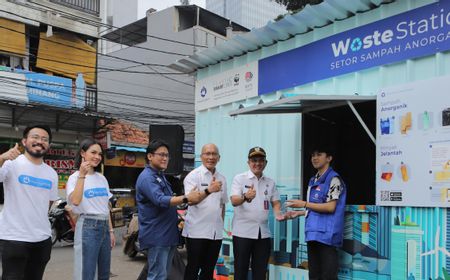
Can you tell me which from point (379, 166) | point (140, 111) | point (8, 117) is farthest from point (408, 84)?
point (140, 111)

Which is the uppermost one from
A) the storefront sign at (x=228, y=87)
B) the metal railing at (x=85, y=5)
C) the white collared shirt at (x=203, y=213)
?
the metal railing at (x=85, y=5)

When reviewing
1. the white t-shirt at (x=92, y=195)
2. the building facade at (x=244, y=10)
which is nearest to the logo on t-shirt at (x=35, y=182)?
the white t-shirt at (x=92, y=195)

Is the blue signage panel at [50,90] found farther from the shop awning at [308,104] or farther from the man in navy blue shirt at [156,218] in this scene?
the man in navy blue shirt at [156,218]

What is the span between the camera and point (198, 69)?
7.49 metres

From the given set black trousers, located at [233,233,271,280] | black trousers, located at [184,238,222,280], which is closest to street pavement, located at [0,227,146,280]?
black trousers, located at [184,238,222,280]

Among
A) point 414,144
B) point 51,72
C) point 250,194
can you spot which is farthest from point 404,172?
point 51,72

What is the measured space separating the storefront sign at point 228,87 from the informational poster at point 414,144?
217 cm

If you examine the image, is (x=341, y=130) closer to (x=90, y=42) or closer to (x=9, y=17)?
(x=9, y=17)

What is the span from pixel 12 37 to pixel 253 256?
14.5 m

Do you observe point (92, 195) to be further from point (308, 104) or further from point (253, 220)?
point (308, 104)

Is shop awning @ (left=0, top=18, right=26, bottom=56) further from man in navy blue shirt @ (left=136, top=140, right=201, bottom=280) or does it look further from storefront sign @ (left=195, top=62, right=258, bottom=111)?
man in navy blue shirt @ (left=136, top=140, right=201, bottom=280)

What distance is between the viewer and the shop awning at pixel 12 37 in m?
16.3

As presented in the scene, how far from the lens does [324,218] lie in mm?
4480

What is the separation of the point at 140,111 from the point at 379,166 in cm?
2201
